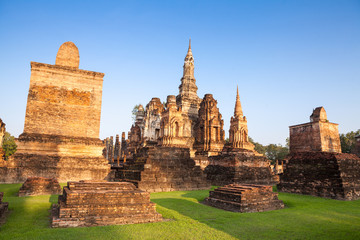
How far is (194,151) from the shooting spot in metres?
22.8

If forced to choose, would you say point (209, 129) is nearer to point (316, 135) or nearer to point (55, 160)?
point (316, 135)

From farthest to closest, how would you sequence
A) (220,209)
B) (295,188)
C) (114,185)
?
(295,188) < (220,209) < (114,185)

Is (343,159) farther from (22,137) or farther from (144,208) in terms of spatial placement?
(22,137)

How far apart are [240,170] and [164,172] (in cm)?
528

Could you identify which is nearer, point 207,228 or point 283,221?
point 207,228

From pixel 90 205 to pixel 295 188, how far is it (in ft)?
31.1

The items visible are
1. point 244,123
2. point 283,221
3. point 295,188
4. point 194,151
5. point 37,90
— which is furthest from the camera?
point 244,123

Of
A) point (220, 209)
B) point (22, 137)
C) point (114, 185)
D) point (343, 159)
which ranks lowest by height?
point (220, 209)

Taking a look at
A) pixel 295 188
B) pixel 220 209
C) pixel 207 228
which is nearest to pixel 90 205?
pixel 207 228

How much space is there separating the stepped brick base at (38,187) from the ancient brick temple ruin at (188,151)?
3444 mm

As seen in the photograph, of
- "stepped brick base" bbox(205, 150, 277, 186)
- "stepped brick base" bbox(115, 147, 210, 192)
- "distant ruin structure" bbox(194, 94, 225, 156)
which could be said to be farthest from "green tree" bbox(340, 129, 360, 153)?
"stepped brick base" bbox(115, 147, 210, 192)

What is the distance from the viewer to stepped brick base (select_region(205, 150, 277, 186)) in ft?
48.3

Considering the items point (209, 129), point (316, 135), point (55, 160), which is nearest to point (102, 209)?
point (55, 160)

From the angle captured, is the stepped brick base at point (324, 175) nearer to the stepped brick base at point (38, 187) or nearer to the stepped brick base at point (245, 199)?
the stepped brick base at point (245, 199)
